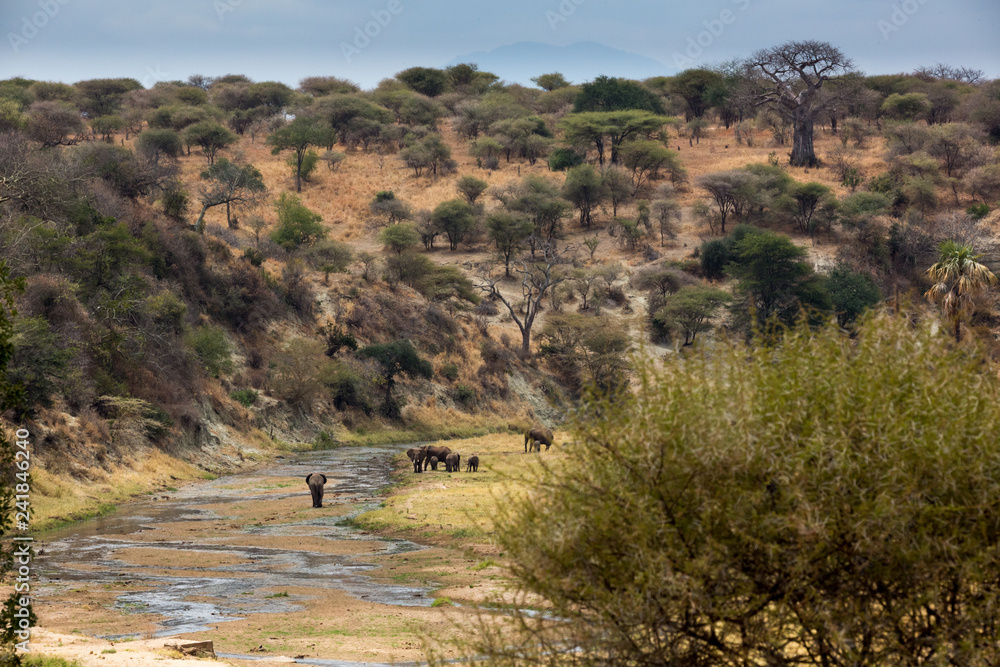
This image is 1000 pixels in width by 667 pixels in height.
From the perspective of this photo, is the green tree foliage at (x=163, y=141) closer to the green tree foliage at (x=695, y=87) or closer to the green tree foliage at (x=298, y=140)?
the green tree foliage at (x=298, y=140)

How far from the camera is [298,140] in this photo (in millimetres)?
94375

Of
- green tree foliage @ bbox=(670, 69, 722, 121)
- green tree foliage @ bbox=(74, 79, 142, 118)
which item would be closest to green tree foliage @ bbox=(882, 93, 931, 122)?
green tree foliage @ bbox=(670, 69, 722, 121)

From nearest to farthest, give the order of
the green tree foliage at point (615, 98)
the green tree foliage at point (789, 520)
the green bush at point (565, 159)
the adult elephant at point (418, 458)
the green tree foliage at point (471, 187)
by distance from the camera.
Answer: the green tree foliage at point (789, 520) → the adult elephant at point (418, 458) → the green tree foliage at point (471, 187) → the green bush at point (565, 159) → the green tree foliage at point (615, 98)

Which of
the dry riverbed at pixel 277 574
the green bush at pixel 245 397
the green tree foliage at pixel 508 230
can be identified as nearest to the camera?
the dry riverbed at pixel 277 574

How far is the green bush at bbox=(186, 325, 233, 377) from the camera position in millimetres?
45375

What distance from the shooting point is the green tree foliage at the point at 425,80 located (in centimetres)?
12875

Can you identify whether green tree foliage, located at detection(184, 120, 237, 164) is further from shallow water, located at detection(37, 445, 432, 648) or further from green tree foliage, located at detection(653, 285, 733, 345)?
shallow water, located at detection(37, 445, 432, 648)

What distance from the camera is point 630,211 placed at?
90.5 m

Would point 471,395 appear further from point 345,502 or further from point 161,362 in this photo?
point 345,502

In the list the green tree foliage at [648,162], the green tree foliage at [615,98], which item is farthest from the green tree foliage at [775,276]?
the green tree foliage at [615,98]

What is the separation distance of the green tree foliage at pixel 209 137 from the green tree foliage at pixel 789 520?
301 ft

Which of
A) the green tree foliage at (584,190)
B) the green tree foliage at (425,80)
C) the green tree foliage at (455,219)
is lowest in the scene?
the green tree foliage at (455,219)

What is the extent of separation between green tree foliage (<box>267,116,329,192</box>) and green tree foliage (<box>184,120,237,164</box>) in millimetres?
4518

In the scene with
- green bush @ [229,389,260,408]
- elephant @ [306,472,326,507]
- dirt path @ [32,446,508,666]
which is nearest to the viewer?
dirt path @ [32,446,508,666]
